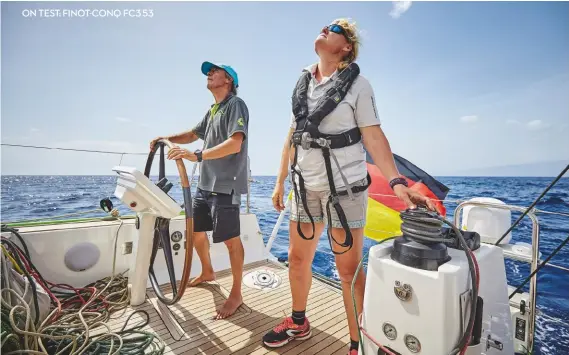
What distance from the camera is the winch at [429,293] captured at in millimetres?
830

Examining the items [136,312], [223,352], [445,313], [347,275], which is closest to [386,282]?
[445,313]

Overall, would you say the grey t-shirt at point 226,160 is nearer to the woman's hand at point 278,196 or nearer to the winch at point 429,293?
the woman's hand at point 278,196

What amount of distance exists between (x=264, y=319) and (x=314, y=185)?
1.17 metres

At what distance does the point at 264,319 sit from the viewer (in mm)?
2027

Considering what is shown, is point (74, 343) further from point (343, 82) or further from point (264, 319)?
point (343, 82)

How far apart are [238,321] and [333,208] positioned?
3.85 feet

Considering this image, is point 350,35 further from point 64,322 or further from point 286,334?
point 64,322

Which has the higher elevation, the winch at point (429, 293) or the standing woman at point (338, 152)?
the standing woman at point (338, 152)

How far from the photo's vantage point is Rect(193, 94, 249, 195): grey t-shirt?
2.01m

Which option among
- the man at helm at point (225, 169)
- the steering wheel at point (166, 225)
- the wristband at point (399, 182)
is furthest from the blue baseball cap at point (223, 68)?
the wristband at point (399, 182)

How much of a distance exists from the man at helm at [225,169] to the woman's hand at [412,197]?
112 cm

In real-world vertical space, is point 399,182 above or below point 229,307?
above

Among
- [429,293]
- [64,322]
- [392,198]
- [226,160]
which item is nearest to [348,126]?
[429,293]

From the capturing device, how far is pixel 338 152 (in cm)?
142
